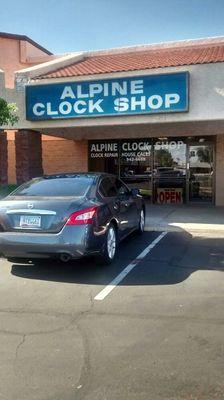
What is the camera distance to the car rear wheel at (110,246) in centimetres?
705

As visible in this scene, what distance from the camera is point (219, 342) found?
4.30m

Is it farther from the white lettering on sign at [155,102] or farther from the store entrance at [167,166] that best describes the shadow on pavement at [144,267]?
the store entrance at [167,166]

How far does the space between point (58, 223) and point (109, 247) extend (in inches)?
45.1

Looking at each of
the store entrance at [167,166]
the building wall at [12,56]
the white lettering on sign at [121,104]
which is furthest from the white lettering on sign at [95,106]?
the building wall at [12,56]

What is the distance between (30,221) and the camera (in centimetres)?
658

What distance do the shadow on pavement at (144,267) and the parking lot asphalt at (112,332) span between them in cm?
2

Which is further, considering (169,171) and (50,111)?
(169,171)

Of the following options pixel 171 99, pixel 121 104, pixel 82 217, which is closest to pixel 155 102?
pixel 171 99

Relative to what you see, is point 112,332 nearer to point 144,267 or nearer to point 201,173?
→ point 144,267

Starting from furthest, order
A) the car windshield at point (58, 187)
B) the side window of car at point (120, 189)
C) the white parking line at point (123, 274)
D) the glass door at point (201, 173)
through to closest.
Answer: the glass door at point (201, 173) < the side window of car at point (120, 189) < the car windshield at point (58, 187) < the white parking line at point (123, 274)

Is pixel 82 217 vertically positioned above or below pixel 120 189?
below

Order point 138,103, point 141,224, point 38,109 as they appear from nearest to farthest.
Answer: point 141,224 → point 138,103 → point 38,109

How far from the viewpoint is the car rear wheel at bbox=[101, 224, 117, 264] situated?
7.05 m

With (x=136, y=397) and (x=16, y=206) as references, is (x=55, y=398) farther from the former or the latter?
(x=16, y=206)
